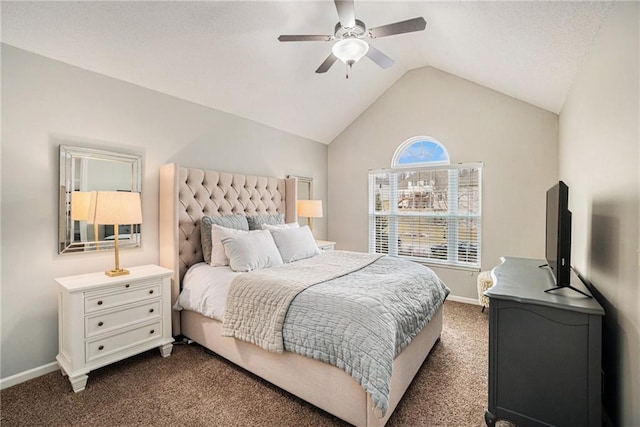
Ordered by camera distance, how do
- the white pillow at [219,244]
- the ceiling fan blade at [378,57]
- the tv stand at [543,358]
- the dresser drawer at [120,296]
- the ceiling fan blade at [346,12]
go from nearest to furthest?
the tv stand at [543,358]
the ceiling fan blade at [346,12]
the dresser drawer at [120,296]
the ceiling fan blade at [378,57]
the white pillow at [219,244]

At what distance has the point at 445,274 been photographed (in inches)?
170

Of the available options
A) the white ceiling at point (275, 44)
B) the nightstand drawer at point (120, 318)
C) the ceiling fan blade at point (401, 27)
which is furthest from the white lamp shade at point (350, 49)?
the nightstand drawer at point (120, 318)

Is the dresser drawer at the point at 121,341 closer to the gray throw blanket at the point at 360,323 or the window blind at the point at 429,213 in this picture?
the gray throw blanket at the point at 360,323

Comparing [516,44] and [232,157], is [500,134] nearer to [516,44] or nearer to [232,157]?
[516,44]

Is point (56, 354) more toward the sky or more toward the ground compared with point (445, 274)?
more toward the ground

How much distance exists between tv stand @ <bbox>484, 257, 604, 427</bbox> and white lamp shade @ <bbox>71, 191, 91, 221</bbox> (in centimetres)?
300

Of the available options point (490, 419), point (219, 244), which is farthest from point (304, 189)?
point (490, 419)

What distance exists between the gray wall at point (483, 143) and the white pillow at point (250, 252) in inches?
97.0

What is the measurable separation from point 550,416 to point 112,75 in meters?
4.02

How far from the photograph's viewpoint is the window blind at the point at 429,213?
4.16 metres

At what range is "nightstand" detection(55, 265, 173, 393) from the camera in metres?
2.11

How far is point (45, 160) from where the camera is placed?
2.31 meters

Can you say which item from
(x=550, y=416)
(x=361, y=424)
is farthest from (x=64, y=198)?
(x=550, y=416)

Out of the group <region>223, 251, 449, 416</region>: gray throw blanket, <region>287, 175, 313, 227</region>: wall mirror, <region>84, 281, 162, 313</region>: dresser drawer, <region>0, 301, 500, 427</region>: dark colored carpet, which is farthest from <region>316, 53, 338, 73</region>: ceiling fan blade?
<region>0, 301, 500, 427</region>: dark colored carpet
